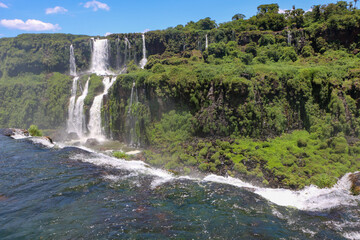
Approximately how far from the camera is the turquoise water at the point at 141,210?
434 inches

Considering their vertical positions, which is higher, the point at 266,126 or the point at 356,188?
the point at 266,126

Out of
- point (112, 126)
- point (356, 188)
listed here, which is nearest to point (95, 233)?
point (356, 188)

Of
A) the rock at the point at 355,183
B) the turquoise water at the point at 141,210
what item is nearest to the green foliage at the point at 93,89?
the turquoise water at the point at 141,210

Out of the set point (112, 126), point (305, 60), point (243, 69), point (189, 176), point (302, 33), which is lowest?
point (189, 176)

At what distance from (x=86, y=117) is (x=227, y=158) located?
2494 cm

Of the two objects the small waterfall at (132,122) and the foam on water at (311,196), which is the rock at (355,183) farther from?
the small waterfall at (132,122)

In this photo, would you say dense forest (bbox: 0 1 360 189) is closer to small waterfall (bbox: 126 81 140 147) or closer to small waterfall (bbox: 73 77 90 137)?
small waterfall (bbox: 126 81 140 147)

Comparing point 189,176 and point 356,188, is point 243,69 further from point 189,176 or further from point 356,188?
point 356,188

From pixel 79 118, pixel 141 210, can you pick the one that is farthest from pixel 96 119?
pixel 141 210

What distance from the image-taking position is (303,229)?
11.6 meters

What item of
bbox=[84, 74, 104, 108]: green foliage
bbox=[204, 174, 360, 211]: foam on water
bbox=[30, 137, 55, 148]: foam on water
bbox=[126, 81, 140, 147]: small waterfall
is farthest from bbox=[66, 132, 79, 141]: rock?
bbox=[204, 174, 360, 211]: foam on water

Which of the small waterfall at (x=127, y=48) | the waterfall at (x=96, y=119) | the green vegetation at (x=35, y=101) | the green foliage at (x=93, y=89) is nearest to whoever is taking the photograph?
the waterfall at (x=96, y=119)

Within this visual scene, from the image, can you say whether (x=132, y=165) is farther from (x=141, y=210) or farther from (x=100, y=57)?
(x=100, y=57)

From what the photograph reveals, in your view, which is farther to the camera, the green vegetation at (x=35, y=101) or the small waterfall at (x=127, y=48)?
the small waterfall at (x=127, y=48)
